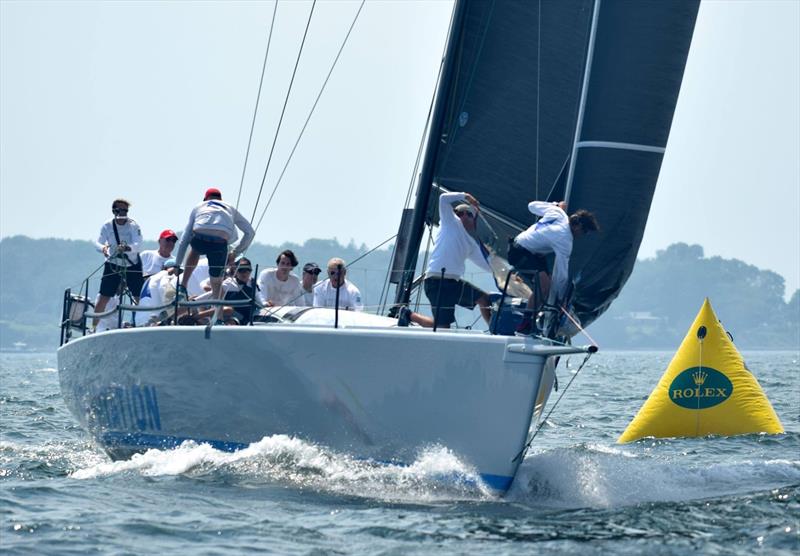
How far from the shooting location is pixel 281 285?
31.6ft

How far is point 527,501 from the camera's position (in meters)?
7.46

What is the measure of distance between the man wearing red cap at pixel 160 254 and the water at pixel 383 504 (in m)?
1.56

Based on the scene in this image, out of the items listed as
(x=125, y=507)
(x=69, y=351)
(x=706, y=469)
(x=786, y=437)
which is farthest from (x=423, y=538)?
(x=786, y=437)

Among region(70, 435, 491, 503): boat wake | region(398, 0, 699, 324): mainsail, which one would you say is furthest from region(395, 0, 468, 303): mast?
region(70, 435, 491, 503): boat wake

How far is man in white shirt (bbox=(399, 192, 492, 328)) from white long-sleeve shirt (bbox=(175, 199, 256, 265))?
4.83 ft

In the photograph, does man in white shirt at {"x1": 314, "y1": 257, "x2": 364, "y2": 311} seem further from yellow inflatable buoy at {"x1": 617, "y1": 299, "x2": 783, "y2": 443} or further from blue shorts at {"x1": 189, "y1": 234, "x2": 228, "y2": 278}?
yellow inflatable buoy at {"x1": 617, "y1": 299, "x2": 783, "y2": 443}

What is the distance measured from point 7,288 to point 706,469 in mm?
160819

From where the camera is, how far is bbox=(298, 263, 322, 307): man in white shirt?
9.69m

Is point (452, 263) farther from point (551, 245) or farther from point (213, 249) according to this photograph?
point (213, 249)

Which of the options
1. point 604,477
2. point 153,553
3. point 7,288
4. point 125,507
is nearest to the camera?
point 153,553

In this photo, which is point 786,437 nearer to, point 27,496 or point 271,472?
point 271,472

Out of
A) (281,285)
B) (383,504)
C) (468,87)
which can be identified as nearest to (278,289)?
(281,285)

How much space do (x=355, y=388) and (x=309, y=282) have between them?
2.33m

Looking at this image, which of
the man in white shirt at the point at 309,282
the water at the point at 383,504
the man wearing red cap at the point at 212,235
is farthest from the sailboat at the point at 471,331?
the man in white shirt at the point at 309,282
